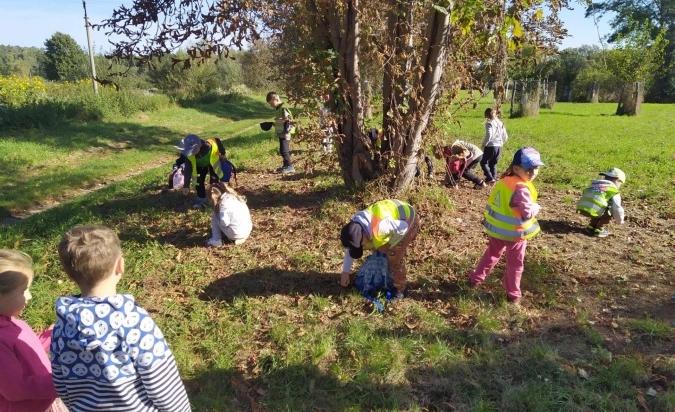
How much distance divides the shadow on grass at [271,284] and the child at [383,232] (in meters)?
0.48

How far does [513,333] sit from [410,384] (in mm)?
1187

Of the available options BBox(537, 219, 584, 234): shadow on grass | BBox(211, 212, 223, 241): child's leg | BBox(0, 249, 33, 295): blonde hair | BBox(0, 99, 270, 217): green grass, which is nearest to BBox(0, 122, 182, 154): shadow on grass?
BBox(0, 99, 270, 217): green grass

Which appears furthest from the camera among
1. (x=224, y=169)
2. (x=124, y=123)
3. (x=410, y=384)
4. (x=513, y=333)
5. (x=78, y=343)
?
(x=124, y=123)

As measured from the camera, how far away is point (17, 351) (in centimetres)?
204

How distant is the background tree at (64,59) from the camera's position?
121ft

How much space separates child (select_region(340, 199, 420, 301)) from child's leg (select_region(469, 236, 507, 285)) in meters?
0.81

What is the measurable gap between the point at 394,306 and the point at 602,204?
338cm

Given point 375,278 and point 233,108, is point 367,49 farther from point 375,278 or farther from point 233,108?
point 233,108

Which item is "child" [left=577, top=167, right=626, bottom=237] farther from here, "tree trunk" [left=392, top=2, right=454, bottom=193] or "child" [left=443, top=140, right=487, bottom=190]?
"tree trunk" [left=392, top=2, right=454, bottom=193]

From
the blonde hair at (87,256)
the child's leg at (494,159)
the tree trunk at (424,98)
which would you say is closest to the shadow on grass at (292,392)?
the blonde hair at (87,256)

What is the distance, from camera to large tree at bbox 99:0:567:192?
600 cm

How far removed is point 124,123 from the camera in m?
18.4

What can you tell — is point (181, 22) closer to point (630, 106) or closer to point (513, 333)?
point (513, 333)

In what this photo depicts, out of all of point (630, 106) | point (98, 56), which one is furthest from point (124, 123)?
point (630, 106)
